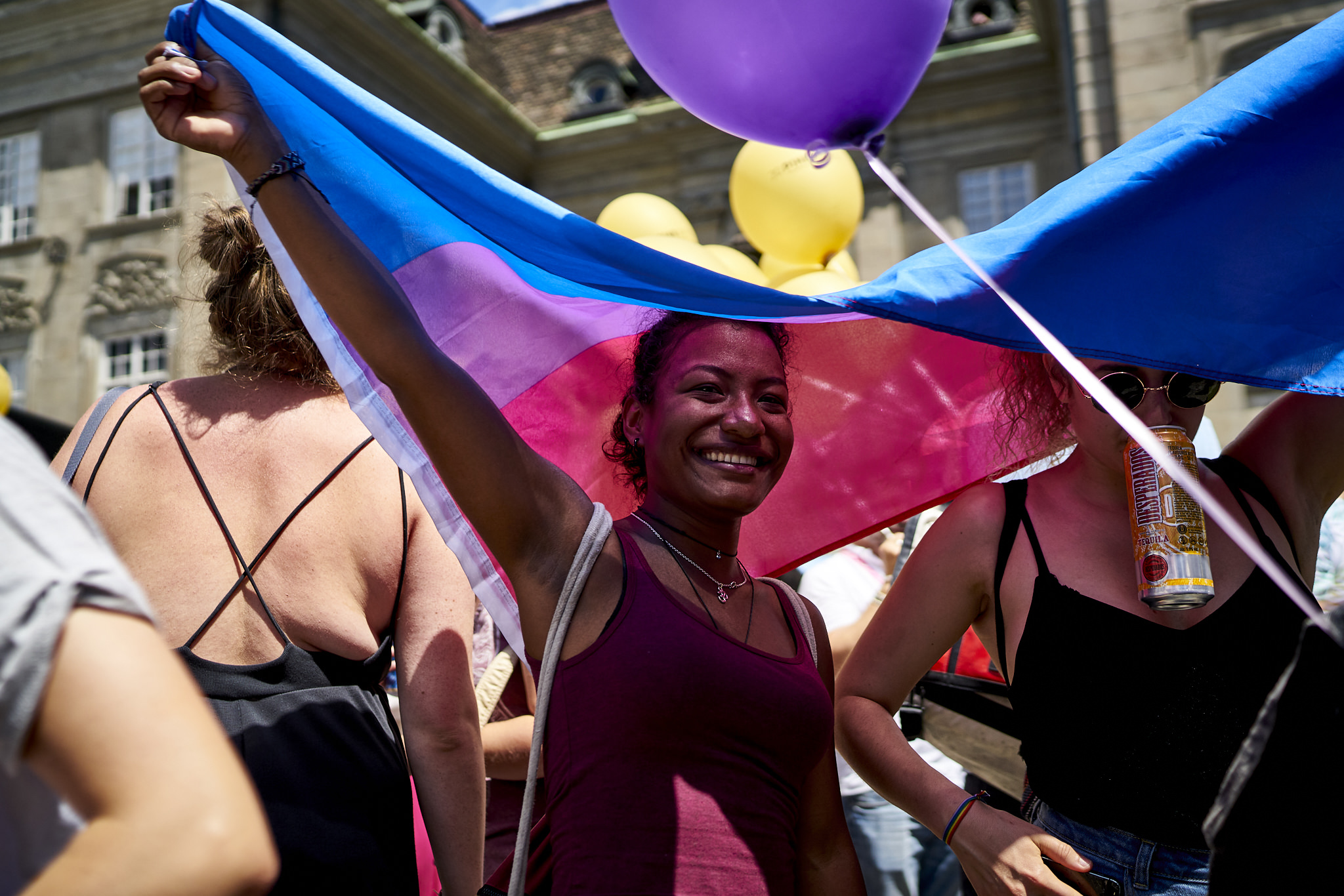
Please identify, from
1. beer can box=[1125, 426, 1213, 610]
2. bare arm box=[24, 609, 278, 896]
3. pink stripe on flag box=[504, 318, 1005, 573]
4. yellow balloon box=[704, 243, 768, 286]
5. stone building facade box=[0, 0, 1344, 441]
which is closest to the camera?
bare arm box=[24, 609, 278, 896]

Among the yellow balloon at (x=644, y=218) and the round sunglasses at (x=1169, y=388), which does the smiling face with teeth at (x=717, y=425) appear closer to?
the round sunglasses at (x=1169, y=388)

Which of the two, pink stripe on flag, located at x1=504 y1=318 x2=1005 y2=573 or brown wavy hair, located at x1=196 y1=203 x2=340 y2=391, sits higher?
brown wavy hair, located at x1=196 y1=203 x2=340 y2=391

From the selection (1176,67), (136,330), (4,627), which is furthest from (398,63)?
(4,627)

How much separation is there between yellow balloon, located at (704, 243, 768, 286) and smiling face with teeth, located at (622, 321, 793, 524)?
3291mm

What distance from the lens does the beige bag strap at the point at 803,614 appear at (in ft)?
6.71

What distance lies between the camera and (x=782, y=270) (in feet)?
23.7

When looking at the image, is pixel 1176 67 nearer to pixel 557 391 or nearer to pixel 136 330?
pixel 557 391

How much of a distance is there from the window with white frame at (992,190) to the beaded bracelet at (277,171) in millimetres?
16444

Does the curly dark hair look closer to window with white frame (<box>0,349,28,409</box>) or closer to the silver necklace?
the silver necklace

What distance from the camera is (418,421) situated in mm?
1606

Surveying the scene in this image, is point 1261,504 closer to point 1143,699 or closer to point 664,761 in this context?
point 1143,699

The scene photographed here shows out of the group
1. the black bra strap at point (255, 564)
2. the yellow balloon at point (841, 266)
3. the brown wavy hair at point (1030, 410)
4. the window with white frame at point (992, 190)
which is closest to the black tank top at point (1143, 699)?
the brown wavy hair at point (1030, 410)

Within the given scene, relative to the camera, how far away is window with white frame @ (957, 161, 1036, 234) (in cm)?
1703

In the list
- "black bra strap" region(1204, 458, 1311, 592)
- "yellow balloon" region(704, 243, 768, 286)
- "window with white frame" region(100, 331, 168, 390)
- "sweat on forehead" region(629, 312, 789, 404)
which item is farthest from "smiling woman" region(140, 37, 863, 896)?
"window with white frame" region(100, 331, 168, 390)
